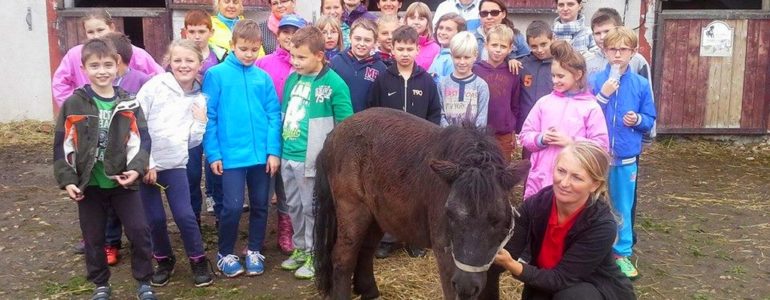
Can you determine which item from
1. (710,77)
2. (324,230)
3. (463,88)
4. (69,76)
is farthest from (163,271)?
(710,77)

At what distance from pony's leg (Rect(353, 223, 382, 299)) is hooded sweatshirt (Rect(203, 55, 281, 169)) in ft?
3.03

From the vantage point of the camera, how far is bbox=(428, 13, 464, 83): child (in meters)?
5.33

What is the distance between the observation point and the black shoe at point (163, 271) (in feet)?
14.9

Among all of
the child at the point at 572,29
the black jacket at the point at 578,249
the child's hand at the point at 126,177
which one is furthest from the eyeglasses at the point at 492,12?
the child's hand at the point at 126,177

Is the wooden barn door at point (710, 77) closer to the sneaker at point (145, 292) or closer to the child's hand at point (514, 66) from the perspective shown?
the child's hand at point (514, 66)

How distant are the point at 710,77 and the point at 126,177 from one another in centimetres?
753

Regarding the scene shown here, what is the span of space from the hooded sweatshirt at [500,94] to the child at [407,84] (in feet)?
1.86

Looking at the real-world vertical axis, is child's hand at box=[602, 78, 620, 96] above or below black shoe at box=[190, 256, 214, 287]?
above

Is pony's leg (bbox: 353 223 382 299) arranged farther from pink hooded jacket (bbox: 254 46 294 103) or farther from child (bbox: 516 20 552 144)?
child (bbox: 516 20 552 144)

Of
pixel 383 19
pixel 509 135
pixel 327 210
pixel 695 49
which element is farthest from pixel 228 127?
pixel 695 49

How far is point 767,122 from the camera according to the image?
8.91 metres

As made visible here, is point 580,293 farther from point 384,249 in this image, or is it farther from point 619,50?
point 384,249

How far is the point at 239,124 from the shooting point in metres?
4.51

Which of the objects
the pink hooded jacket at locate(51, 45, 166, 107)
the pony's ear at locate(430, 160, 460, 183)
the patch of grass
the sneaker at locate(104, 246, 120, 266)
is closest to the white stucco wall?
the pink hooded jacket at locate(51, 45, 166, 107)
